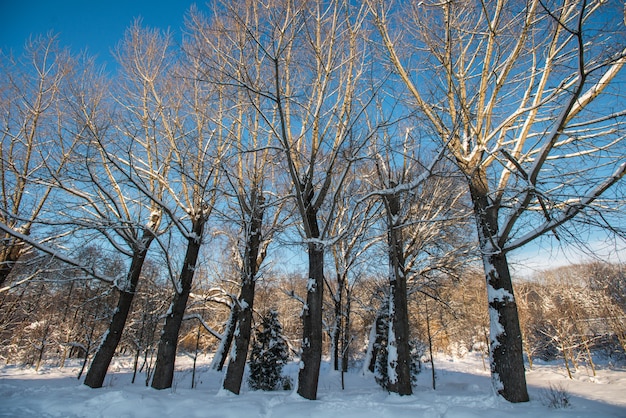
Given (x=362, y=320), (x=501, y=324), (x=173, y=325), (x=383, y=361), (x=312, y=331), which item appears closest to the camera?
(x=501, y=324)

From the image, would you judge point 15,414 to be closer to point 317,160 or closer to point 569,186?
point 317,160

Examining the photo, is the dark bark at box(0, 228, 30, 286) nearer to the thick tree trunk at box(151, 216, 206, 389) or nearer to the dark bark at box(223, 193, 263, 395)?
the thick tree trunk at box(151, 216, 206, 389)

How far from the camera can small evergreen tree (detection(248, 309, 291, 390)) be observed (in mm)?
11750

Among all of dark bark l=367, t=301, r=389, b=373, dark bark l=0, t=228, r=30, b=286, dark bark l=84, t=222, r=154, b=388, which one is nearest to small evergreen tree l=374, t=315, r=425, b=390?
dark bark l=367, t=301, r=389, b=373

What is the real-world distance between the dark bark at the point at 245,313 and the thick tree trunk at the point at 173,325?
1.37 m

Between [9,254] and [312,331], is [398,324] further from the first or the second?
[9,254]

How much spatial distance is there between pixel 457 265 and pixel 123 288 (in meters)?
10.7

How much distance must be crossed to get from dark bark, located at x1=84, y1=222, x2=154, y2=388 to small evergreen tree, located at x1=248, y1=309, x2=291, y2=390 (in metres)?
5.13

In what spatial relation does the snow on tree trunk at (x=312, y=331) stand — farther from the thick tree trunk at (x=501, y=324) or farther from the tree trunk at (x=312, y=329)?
the thick tree trunk at (x=501, y=324)

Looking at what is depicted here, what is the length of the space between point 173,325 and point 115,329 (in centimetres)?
186

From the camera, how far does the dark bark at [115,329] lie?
22.7 ft

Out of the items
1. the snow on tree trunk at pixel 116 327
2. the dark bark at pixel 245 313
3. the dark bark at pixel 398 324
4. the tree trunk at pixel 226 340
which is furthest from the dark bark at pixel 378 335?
the snow on tree trunk at pixel 116 327

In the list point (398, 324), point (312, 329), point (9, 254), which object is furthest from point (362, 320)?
point (9, 254)

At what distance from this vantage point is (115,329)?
7359 mm
